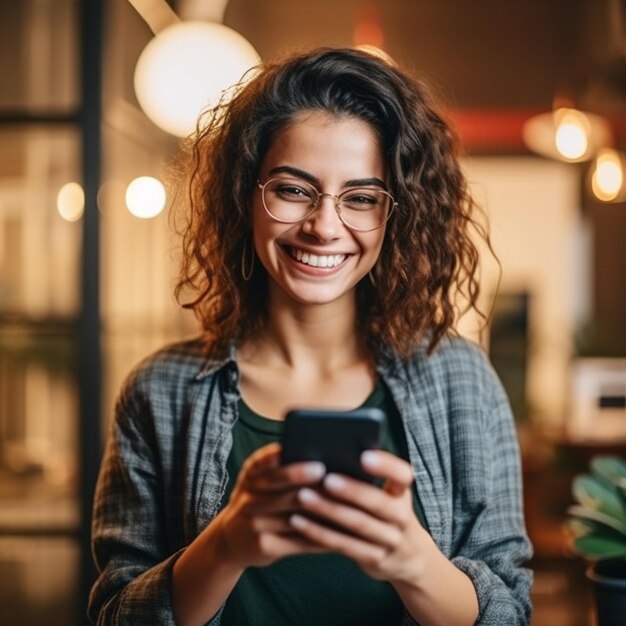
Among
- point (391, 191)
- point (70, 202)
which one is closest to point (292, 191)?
point (391, 191)

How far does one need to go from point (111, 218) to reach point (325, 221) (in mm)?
2146

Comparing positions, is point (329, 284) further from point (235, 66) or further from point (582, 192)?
point (582, 192)

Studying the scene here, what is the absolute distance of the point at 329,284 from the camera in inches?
49.4

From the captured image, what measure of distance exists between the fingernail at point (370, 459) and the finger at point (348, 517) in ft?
0.19

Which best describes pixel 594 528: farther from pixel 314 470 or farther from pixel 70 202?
pixel 70 202

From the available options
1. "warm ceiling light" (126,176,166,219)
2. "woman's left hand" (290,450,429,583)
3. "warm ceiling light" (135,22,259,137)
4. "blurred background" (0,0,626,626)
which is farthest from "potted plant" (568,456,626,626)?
"warm ceiling light" (126,176,166,219)

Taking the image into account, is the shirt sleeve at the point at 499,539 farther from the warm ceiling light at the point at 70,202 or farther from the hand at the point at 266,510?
the warm ceiling light at the point at 70,202

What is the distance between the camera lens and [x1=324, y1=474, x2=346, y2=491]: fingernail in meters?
0.90

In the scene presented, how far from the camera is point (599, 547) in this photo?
1.30 m

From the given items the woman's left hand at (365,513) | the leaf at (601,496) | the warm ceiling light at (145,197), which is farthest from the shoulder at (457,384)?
the warm ceiling light at (145,197)

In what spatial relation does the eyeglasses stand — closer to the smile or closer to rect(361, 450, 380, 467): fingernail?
the smile

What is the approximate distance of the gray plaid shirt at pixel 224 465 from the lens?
130cm

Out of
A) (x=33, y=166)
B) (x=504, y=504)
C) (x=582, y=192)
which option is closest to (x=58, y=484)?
(x=33, y=166)

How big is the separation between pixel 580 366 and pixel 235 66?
160 inches
